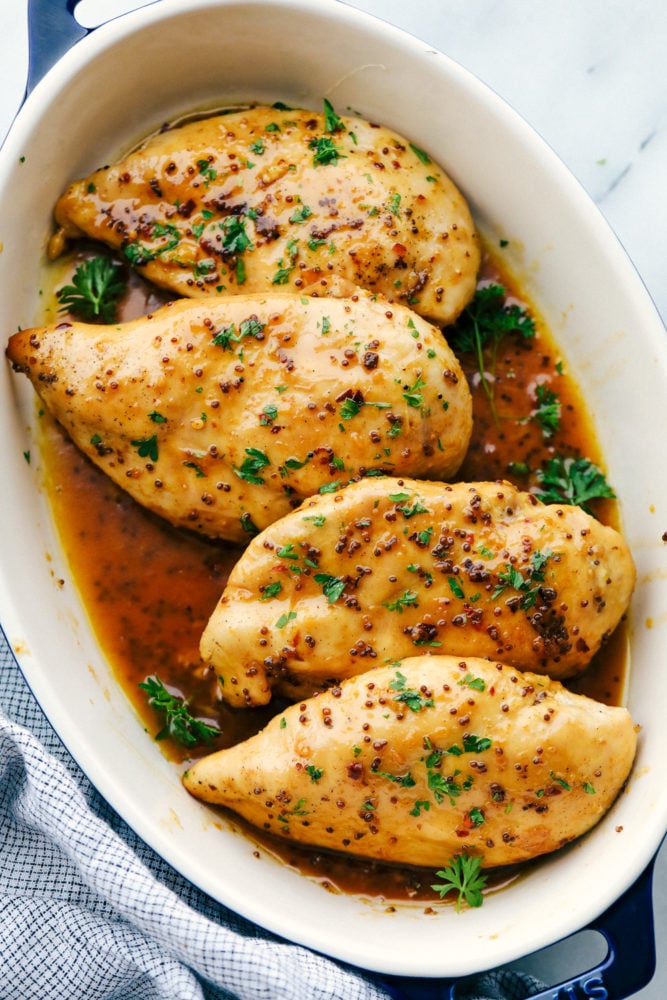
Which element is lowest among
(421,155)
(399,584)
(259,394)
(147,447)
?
(147,447)

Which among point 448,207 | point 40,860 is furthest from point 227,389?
point 40,860

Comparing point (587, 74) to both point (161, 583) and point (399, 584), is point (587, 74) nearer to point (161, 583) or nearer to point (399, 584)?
point (399, 584)

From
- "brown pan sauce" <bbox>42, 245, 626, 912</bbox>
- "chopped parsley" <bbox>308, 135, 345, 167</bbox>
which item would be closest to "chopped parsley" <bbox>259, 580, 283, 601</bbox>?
"brown pan sauce" <bbox>42, 245, 626, 912</bbox>

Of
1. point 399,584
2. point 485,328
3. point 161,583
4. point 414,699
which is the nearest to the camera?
point 414,699

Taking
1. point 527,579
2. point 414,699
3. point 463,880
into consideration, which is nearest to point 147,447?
point 414,699

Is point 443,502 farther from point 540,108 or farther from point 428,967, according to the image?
point 540,108

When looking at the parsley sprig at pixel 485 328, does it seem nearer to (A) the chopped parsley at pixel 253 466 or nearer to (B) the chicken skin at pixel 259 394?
(B) the chicken skin at pixel 259 394
